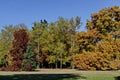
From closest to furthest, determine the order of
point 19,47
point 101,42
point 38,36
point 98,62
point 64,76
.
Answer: point 64,76 < point 98,62 < point 101,42 < point 19,47 < point 38,36

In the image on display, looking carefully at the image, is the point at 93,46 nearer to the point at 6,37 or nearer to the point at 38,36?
the point at 38,36

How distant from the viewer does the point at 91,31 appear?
53.2 metres

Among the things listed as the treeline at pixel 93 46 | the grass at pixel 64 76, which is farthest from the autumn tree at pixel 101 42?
the grass at pixel 64 76

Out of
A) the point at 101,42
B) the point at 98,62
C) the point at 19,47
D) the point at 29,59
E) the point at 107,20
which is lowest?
the point at 98,62

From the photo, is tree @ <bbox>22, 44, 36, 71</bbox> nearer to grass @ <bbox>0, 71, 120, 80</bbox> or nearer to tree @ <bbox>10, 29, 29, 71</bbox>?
tree @ <bbox>10, 29, 29, 71</bbox>

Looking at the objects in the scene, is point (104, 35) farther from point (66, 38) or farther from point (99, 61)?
point (66, 38)

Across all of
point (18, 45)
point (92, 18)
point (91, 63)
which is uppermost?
point (92, 18)

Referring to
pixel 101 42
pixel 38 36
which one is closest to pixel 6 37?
pixel 38 36

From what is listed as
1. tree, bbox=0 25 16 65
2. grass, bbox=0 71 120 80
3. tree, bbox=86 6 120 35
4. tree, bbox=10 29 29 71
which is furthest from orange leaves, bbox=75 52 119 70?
tree, bbox=0 25 16 65

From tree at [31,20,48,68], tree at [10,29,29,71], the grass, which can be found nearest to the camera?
the grass

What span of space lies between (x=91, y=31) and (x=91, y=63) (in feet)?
18.6

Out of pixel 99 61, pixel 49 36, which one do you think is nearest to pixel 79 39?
pixel 99 61

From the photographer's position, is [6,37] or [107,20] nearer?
[107,20]

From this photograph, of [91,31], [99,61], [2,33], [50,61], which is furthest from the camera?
[2,33]
